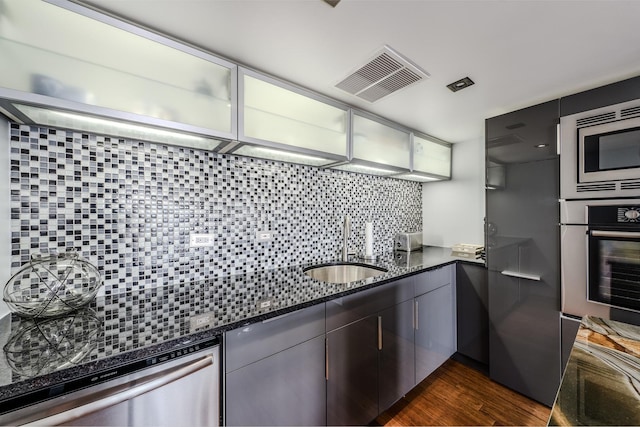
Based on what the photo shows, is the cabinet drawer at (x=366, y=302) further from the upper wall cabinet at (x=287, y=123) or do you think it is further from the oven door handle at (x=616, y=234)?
the oven door handle at (x=616, y=234)

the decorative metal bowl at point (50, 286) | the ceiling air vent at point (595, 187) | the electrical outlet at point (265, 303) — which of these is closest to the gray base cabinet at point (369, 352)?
the electrical outlet at point (265, 303)

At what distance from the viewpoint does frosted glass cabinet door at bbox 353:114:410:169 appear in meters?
1.87

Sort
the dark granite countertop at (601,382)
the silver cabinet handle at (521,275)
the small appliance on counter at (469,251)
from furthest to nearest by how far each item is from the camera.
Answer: the small appliance on counter at (469,251) < the silver cabinet handle at (521,275) < the dark granite countertop at (601,382)

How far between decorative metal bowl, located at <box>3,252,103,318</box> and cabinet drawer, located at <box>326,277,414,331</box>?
110 cm

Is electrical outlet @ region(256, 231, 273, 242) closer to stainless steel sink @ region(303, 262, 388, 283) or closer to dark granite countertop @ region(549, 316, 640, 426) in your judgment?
stainless steel sink @ region(303, 262, 388, 283)

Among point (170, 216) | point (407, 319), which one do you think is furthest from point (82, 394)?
point (407, 319)

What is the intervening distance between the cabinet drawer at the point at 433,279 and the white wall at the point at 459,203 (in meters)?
0.69

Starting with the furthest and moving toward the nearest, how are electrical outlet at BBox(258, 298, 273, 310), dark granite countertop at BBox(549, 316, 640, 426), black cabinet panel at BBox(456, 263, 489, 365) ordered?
black cabinet panel at BBox(456, 263, 489, 365), electrical outlet at BBox(258, 298, 273, 310), dark granite countertop at BBox(549, 316, 640, 426)

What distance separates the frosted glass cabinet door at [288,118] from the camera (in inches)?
52.5

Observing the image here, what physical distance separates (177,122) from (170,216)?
550mm

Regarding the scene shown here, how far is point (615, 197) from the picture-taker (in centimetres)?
143

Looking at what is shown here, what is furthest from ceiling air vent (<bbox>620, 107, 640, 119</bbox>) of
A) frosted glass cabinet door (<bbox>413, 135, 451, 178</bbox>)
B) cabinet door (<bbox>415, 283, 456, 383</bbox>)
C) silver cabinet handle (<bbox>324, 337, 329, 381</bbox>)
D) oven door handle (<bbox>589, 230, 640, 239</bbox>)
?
silver cabinet handle (<bbox>324, 337, 329, 381</bbox>)

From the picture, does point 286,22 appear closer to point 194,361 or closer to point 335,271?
point 194,361

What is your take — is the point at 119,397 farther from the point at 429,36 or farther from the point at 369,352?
the point at 429,36
